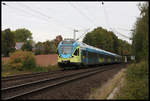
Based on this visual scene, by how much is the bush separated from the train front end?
416 centimetres

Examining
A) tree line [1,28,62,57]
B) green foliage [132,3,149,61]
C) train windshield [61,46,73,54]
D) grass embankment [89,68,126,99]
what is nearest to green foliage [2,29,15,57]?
tree line [1,28,62,57]

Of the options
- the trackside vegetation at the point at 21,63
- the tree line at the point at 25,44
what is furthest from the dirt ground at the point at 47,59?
the trackside vegetation at the point at 21,63

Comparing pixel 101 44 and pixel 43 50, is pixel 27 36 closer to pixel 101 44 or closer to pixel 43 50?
pixel 101 44

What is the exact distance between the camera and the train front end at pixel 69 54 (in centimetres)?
2298

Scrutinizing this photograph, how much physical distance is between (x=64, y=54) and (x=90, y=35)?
131 feet

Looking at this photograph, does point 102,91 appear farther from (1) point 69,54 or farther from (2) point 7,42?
(2) point 7,42

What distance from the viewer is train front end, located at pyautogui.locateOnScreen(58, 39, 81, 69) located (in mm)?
22977

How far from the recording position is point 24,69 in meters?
25.2

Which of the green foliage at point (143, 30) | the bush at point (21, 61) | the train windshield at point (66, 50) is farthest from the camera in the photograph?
the bush at point (21, 61)

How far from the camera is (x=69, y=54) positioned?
23.2 metres

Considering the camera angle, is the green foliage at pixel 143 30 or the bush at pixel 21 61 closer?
the green foliage at pixel 143 30

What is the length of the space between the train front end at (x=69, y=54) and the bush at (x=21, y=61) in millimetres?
4159

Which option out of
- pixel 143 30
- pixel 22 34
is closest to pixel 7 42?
pixel 22 34

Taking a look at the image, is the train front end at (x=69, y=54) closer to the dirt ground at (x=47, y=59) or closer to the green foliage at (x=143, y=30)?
the green foliage at (x=143, y=30)
